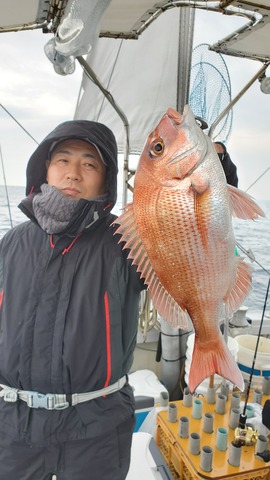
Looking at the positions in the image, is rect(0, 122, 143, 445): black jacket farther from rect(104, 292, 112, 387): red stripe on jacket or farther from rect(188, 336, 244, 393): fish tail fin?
rect(188, 336, 244, 393): fish tail fin

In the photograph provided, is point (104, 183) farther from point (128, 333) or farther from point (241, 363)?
point (241, 363)

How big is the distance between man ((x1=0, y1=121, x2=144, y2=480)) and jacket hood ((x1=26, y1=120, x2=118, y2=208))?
23 millimetres

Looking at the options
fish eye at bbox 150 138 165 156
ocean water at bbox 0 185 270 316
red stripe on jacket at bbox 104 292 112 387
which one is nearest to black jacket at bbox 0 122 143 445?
red stripe on jacket at bbox 104 292 112 387

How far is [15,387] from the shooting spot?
5.36ft

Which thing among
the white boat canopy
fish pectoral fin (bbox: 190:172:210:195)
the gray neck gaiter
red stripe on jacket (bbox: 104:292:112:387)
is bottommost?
red stripe on jacket (bbox: 104:292:112:387)

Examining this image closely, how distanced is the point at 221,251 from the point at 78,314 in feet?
2.55

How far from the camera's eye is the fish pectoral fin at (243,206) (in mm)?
1065

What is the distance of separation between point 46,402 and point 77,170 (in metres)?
1.06

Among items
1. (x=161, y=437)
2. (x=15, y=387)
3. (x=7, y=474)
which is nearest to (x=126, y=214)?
(x=15, y=387)

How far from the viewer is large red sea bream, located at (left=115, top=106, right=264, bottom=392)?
105 cm

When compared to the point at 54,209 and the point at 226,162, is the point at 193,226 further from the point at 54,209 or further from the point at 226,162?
the point at 54,209

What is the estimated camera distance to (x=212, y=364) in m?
1.11

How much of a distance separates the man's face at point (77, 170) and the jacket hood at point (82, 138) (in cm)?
Answer: 4

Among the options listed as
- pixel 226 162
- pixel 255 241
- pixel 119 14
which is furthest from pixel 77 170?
pixel 255 241
